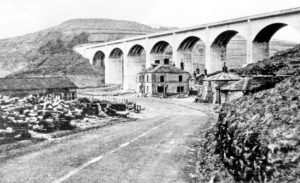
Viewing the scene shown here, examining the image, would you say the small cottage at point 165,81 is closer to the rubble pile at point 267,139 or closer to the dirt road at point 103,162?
the dirt road at point 103,162

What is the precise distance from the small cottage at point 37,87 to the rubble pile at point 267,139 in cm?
3850

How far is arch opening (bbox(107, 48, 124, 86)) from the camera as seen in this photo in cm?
10219

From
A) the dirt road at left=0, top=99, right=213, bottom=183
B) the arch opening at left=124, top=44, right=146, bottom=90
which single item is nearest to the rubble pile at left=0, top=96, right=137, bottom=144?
the dirt road at left=0, top=99, right=213, bottom=183

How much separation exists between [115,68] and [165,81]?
4505 cm

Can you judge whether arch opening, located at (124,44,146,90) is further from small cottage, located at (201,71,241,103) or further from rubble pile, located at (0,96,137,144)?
rubble pile, located at (0,96,137,144)

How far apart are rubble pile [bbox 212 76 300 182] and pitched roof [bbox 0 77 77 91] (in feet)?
127

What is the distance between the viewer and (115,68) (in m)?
104

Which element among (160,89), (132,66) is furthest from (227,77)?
(132,66)

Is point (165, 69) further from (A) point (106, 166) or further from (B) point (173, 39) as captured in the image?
(A) point (106, 166)

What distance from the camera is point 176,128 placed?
22.3m

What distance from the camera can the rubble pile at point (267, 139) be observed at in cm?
636

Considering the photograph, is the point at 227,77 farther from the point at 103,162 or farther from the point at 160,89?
the point at 103,162

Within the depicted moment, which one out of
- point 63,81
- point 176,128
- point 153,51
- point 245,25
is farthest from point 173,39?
point 176,128

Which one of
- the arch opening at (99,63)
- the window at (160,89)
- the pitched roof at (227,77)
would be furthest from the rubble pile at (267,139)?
the arch opening at (99,63)
